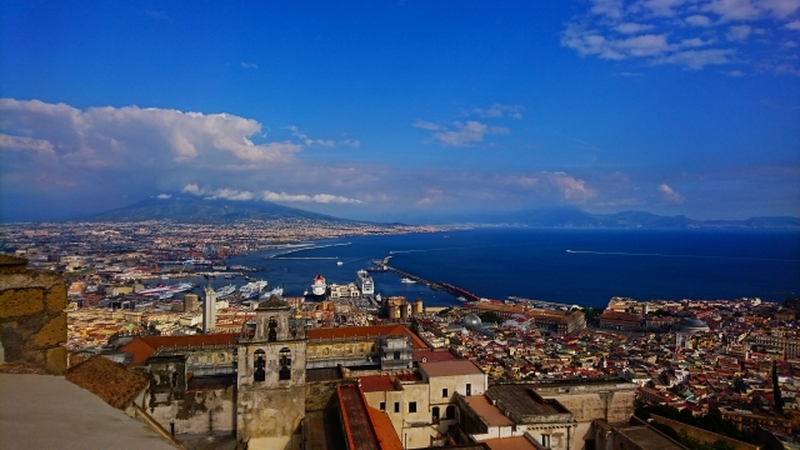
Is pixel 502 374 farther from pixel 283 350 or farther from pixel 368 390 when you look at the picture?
pixel 283 350

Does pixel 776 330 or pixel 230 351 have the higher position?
pixel 230 351

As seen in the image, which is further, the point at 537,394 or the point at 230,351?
the point at 230,351

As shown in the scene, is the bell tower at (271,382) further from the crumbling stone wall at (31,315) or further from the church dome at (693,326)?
the church dome at (693,326)

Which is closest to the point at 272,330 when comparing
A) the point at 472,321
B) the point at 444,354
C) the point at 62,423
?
the point at 444,354

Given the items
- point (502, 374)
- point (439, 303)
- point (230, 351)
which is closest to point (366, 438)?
point (230, 351)

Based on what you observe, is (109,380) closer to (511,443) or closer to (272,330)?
(272,330)

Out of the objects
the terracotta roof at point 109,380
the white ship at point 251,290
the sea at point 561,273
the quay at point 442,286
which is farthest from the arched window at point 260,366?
the quay at point 442,286
